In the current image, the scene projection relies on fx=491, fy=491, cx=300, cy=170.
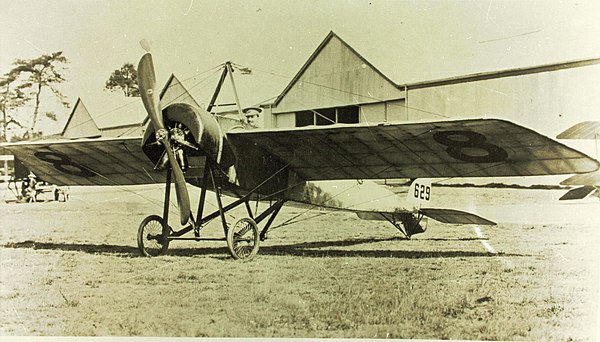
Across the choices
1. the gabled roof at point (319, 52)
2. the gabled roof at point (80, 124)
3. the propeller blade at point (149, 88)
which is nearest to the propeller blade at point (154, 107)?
the propeller blade at point (149, 88)

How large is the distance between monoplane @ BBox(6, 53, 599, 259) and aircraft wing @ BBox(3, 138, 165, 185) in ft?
0.05

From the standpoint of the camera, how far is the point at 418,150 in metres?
5.37

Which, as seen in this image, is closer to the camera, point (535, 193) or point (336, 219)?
point (535, 193)

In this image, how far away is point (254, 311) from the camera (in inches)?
180

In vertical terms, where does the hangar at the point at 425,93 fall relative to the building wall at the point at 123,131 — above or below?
above

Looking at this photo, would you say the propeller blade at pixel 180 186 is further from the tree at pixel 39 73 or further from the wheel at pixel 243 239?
the tree at pixel 39 73

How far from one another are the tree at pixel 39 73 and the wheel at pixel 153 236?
2.29 m

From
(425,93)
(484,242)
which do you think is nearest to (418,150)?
(484,242)

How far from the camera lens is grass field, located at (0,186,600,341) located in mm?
4516

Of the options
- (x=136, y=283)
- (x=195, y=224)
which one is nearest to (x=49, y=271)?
(x=136, y=283)

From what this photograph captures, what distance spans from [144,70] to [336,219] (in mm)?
4253

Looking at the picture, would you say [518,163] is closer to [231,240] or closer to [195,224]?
[231,240]

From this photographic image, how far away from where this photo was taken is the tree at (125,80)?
6316mm

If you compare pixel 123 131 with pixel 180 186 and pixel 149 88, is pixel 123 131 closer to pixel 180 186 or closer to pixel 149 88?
pixel 149 88
